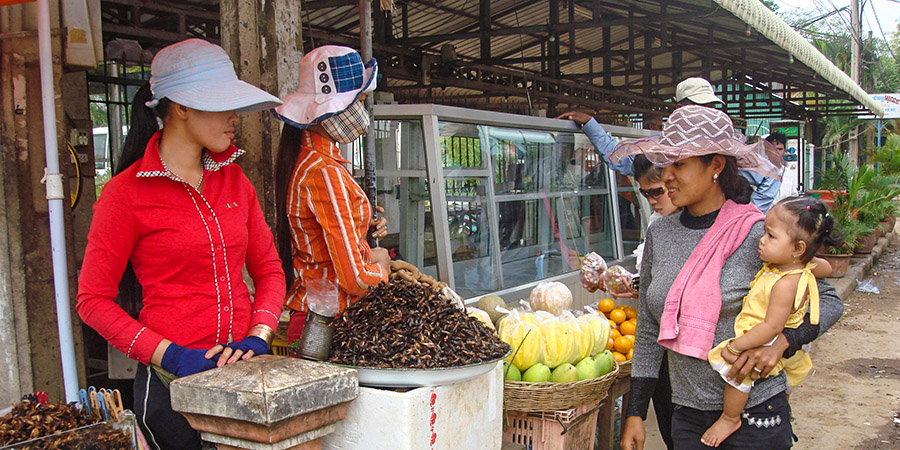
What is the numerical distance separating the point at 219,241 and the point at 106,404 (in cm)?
50

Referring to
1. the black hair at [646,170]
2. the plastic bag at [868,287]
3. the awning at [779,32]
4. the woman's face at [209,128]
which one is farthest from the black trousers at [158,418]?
the plastic bag at [868,287]

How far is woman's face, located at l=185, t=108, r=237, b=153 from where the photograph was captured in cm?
187

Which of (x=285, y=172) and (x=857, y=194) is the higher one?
(x=285, y=172)

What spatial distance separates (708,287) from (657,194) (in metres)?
1.27

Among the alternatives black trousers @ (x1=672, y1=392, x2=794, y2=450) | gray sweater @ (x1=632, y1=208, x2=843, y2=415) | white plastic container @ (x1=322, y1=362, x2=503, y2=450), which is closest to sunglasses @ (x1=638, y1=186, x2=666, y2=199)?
gray sweater @ (x1=632, y1=208, x2=843, y2=415)

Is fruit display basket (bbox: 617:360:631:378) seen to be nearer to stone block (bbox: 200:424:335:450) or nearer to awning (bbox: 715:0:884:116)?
stone block (bbox: 200:424:335:450)

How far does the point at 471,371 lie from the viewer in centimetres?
199

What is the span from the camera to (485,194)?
419 centimetres

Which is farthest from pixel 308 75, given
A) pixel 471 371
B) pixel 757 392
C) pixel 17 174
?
pixel 757 392

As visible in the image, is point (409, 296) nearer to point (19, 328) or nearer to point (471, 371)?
point (471, 371)

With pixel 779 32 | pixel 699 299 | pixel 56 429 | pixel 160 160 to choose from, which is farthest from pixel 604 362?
pixel 779 32

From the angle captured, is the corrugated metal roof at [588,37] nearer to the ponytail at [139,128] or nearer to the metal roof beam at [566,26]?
the metal roof beam at [566,26]

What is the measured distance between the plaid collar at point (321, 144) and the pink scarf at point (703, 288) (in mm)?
1193

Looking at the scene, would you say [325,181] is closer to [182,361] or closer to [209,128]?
[209,128]
